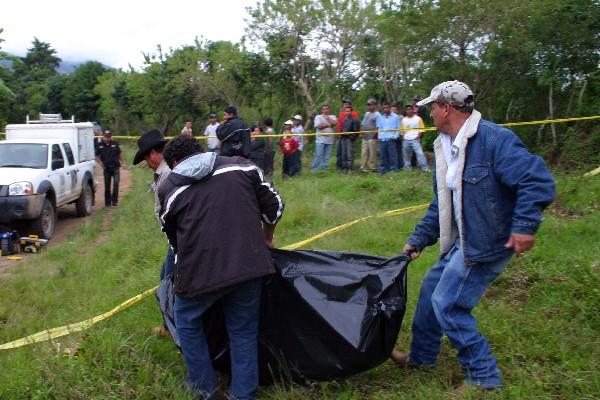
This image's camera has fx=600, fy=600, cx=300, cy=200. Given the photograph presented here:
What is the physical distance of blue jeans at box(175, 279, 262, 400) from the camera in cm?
348

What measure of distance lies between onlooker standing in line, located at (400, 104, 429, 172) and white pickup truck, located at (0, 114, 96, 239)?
22.3 feet

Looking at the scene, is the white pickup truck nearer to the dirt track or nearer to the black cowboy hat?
the dirt track

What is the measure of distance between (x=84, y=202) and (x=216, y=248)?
10234 millimetres

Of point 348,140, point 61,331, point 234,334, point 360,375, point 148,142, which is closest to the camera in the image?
point 234,334

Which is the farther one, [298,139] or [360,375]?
[298,139]

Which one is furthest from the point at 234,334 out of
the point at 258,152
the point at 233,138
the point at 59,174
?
the point at 258,152

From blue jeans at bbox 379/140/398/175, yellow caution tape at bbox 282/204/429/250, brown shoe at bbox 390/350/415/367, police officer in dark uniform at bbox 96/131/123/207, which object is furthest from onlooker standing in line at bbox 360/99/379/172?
brown shoe at bbox 390/350/415/367

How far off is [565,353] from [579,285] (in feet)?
3.26

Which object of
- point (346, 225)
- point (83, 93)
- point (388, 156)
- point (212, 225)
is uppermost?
point (83, 93)

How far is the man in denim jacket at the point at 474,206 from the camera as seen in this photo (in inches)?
119

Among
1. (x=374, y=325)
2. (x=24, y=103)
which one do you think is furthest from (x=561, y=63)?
(x=24, y=103)

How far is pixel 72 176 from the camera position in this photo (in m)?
11.7

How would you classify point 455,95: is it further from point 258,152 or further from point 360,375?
point 258,152

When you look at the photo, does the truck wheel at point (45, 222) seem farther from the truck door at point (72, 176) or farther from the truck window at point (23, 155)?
the truck door at point (72, 176)
